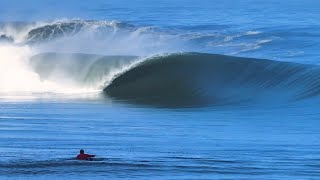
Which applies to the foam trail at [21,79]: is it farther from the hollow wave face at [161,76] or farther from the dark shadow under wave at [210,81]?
the dark shadow under wave at [210,81]

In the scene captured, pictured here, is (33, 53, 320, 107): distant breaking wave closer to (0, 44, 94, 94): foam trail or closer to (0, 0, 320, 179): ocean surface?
(0, 0, 320, 179): ocean surface

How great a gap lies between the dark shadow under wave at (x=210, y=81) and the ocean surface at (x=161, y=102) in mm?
47

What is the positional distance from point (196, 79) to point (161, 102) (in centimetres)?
387

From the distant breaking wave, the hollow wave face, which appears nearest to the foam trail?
the hollow wave face

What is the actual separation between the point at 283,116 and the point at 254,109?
77.7 inches

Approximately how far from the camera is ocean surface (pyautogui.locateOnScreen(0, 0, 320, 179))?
787 inches

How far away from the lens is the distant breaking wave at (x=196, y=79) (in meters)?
32.7

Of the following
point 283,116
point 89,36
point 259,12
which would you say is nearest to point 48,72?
point 283,116

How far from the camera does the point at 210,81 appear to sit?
117 feet

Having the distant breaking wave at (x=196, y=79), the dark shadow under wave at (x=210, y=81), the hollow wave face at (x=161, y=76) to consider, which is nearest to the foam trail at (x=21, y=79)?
the hollow wave face at (x=161, y=76)

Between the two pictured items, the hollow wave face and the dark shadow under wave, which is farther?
the hollow wave face

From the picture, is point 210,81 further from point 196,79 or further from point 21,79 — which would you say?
point 21,79

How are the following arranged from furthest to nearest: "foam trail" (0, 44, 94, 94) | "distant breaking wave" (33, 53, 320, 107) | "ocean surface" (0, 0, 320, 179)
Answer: "foam trail" (0, 44, 94, 94), "distant breaking wave" (33, 53, 320, 107), "ocean surface" (0, 0, 320, 179)

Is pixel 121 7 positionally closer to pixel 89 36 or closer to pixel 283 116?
pixel 89 36
